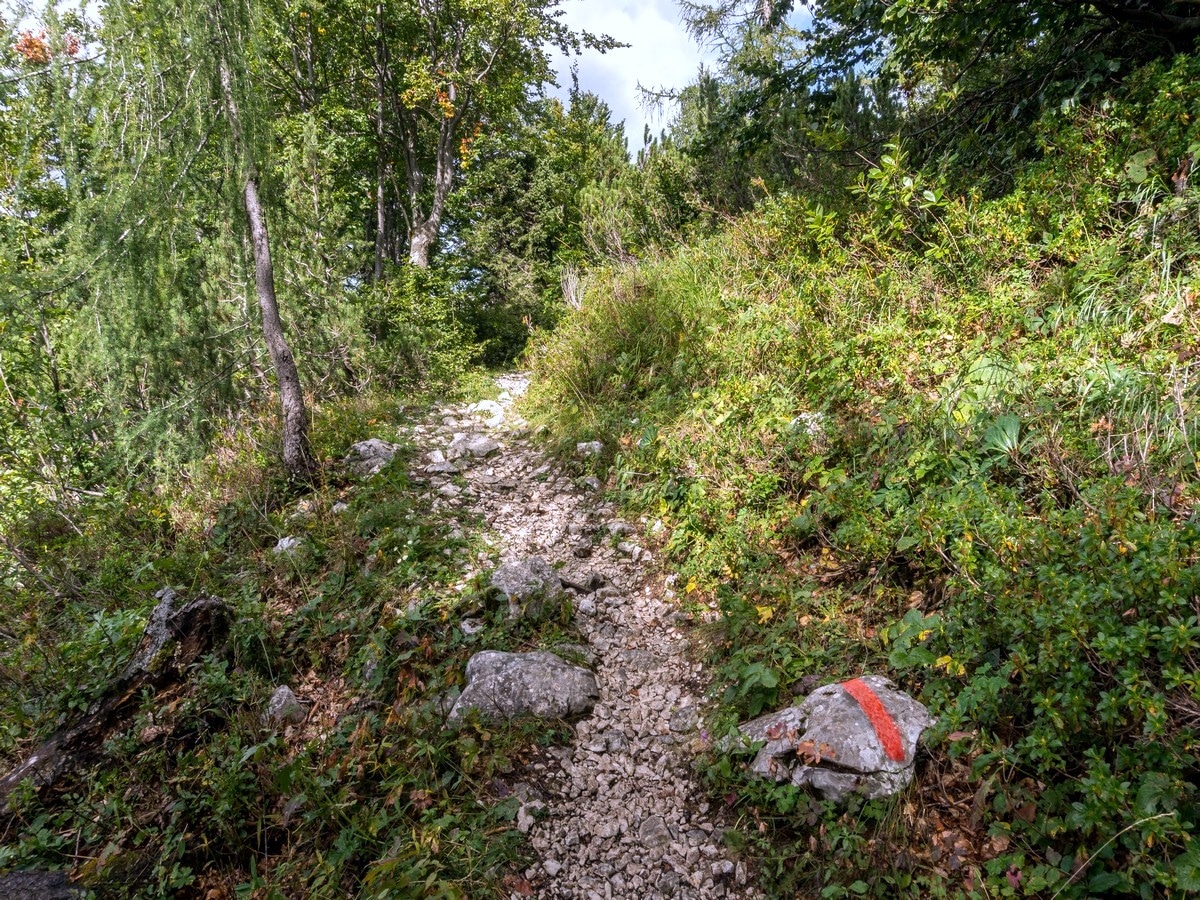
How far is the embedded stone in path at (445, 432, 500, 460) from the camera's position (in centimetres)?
734

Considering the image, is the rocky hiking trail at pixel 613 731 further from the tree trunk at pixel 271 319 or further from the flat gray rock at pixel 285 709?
the tree trunk at pixel 271 319

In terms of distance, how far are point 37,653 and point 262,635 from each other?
175 centimetres

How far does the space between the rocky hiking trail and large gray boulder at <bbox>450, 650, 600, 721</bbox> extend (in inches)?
5.3

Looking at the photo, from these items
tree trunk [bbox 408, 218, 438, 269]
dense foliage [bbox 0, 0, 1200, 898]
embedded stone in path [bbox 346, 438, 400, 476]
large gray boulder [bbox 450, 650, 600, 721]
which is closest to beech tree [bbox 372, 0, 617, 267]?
tree trunk [bbox 408, 218, 438, 269]

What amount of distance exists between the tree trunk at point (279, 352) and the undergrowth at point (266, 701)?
0.31m

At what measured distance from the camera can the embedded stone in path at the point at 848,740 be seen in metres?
2.46

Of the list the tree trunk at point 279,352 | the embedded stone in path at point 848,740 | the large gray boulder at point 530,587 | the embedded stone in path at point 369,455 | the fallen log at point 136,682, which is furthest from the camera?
the embedded stone in path at point 369,455

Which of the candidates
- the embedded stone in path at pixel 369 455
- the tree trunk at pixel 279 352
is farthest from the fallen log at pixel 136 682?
the embedded stone in path at pixel 369 455

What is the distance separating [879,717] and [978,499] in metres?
1.32

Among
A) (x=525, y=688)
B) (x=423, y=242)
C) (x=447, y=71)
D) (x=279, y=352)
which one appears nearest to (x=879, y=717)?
(x=525, y=688)

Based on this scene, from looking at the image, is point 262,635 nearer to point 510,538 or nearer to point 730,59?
point 510,538

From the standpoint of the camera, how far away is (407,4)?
1379 centimetres

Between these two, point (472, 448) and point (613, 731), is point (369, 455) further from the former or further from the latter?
point (613, 731)

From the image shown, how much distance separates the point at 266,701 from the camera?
3516 mm
